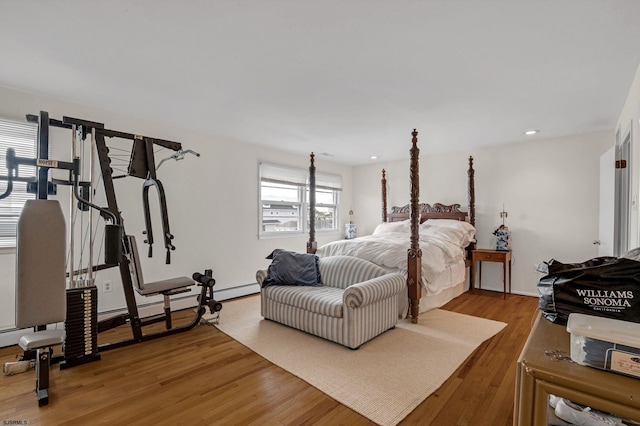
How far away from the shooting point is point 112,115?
130 inches

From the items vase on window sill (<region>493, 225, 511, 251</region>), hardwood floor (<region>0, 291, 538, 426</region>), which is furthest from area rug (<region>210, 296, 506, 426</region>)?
vase on window sill (<region>493, 225, 511, 251</region>)

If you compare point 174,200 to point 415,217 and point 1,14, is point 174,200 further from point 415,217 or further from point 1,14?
point 415,217

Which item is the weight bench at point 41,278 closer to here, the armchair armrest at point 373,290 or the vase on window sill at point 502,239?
the armchair armrest at point 373,290

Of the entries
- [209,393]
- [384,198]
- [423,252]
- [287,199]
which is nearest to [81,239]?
[209,393]

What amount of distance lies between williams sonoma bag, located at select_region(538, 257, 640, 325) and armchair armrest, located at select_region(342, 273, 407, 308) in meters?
1.53

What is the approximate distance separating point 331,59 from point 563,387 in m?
2.19

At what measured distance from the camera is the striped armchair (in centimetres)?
254

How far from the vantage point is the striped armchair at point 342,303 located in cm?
254

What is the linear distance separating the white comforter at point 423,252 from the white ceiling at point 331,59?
4.97 feet

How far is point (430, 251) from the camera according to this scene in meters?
3.56

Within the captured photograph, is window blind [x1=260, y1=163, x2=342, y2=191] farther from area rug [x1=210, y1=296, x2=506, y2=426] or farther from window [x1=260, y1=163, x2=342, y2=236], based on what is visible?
area rug [x1=210, y1=296, x2=506, y2=426]

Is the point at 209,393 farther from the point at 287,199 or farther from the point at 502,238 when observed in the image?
the point at 502,238

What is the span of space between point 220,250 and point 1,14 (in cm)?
308

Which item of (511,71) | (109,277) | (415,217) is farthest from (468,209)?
(109,277)
